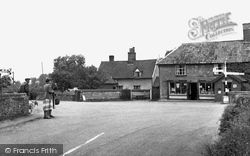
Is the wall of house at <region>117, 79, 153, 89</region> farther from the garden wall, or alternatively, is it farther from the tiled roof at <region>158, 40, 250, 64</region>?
the garden wall

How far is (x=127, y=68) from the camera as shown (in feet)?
199

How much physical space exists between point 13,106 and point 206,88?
3165cm

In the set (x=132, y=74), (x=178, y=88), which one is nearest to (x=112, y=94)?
(x=178, y=88)

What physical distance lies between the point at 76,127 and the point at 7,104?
12.0 ft

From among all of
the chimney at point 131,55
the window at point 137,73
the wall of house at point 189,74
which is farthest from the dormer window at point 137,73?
the wall of house at point 189,74

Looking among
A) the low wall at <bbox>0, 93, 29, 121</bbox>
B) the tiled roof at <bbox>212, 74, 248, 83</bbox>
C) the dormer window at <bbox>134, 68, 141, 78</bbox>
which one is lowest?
the low wall at <bbox>0, 93, 29, 121</bbox>

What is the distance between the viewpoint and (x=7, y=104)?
12602mm

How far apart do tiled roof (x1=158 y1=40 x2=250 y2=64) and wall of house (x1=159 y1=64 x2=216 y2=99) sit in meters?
0.71

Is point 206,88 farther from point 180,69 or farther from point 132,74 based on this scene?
point 132,74

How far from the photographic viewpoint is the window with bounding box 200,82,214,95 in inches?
1586

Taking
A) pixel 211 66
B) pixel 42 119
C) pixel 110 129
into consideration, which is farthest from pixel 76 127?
pixel 211 66

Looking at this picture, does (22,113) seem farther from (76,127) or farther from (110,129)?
(110,129)

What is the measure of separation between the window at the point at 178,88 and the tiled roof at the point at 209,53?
3.01 metres

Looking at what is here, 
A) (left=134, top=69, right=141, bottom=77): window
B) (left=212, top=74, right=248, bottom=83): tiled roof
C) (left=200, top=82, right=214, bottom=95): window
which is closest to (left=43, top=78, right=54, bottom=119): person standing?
(left=212, top=74, right=248, bottom=83): tiled roof
